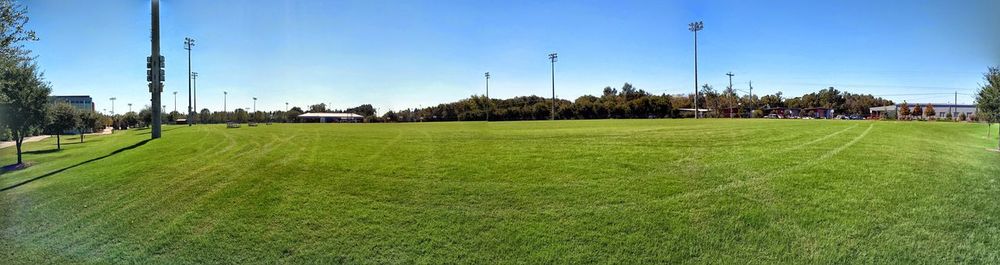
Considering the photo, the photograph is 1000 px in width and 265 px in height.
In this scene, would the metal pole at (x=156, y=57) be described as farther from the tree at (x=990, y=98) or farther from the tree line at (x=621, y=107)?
the tree line at (x=621, y=107)

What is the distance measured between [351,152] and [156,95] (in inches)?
529

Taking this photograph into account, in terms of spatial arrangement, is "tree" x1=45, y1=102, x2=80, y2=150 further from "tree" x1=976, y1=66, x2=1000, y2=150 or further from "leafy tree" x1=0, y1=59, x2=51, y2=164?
"tree" x1=976, y1=66, x2=1000, y2=150

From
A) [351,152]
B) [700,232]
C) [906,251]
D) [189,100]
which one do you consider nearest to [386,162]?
[351,152]

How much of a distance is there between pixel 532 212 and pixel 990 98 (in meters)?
18.2

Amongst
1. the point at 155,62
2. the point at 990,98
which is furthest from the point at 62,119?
the point at 990,98

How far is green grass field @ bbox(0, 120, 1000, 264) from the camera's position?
5805 millimetres

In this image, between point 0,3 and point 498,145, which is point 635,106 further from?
point 0,3

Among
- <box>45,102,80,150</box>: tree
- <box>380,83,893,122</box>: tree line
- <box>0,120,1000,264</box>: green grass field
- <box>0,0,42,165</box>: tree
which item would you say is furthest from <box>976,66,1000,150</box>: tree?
<box>380,83,893,122</box>: tree line

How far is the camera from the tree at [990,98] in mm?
15212

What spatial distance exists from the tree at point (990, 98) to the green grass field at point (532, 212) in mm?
6657

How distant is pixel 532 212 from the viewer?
22.7 feet

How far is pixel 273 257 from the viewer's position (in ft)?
19.0

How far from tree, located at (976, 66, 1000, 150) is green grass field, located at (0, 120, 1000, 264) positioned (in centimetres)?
666

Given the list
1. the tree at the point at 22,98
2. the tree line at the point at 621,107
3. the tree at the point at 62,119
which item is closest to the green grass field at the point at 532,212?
the tree at the point at 22,98
